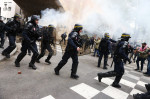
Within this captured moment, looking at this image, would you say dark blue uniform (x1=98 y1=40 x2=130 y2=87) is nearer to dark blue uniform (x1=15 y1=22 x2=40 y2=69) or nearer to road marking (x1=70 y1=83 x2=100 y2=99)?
road marking (x1=70 y1=83 x2=100 y2=99)

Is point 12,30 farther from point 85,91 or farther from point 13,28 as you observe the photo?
point 85,91

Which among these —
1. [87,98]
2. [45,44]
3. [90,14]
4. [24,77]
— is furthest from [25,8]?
[87,98]

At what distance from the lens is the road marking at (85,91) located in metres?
2.67

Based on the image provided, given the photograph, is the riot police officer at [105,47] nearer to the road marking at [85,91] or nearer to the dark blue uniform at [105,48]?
the dark blue uniform at [105,48]

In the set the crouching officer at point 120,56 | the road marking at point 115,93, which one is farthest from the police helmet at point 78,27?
the road marking at point 115,93

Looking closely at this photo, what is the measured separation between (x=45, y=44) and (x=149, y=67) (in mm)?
5193

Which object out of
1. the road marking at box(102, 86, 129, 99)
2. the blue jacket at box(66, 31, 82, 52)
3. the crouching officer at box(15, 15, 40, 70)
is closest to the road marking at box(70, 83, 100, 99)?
the road marking at box(102, 86, 129, 99)

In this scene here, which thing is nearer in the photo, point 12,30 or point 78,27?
point 78,27

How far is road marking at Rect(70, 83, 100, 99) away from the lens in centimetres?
267

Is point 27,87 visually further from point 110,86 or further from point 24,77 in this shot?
point 110,86

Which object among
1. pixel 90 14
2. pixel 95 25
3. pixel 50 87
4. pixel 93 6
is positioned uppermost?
pixel 93 6

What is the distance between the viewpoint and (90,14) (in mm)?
13930

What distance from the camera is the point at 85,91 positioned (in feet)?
9.34

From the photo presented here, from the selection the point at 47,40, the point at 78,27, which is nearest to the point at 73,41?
the point at 78,27
